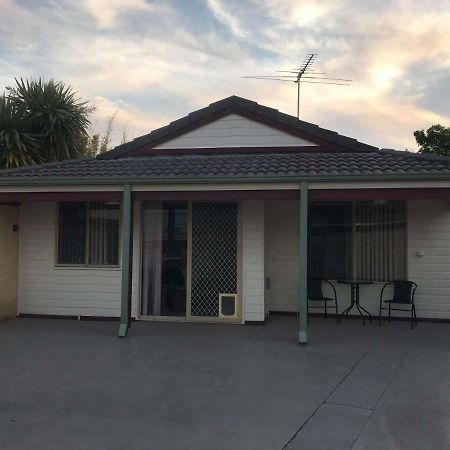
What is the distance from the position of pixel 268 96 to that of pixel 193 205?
8768mm

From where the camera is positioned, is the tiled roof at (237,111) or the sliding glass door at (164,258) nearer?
the sliding glass door at (164,258)

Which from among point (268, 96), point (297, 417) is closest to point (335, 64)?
point (268, 96)

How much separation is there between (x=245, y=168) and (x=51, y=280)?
4.18 metres

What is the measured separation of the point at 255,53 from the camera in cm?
1098

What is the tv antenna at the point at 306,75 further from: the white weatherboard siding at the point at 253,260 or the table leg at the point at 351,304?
the table leg at the point at 351,304

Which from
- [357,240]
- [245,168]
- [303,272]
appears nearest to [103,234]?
[245,168]

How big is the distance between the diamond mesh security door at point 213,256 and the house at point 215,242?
17mm

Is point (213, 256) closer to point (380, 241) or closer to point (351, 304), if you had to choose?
point (351, 304)

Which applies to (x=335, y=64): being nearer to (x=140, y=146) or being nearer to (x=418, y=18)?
(x=418, y=18)

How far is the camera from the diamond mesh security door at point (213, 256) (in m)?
7.68

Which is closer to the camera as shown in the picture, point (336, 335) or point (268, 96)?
point (336, 335)

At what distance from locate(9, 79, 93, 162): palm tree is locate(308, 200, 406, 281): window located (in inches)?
290

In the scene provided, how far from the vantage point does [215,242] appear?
7.72 m

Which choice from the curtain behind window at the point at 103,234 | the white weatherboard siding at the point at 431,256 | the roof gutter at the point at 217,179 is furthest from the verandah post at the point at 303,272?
the curtain behind window at the point at 103,234
